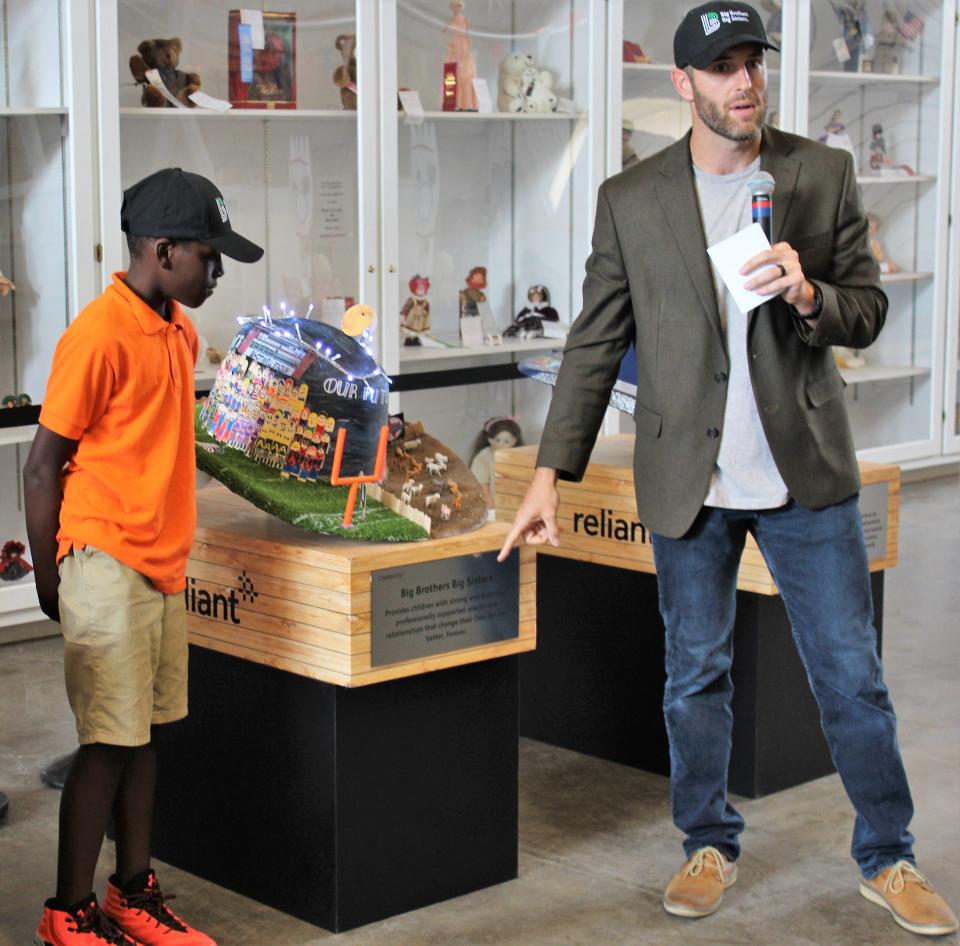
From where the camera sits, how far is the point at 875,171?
271 inches

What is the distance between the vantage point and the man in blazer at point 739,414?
8.26 feet

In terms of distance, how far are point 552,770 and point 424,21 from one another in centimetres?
277

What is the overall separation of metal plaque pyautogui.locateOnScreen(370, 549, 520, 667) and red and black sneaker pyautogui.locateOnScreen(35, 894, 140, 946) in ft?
1.87

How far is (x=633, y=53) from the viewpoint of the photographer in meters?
5.75

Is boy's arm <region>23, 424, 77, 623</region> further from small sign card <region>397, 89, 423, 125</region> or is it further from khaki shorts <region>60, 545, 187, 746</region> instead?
small sign card <region>397, 89, 423, 125</region>

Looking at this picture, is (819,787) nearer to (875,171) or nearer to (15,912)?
(15,912)

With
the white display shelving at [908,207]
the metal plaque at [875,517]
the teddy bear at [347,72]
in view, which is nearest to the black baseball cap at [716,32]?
the metal plaque at [875,517]

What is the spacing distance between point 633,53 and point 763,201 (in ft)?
11.8

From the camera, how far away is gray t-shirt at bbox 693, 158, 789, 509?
2.55m

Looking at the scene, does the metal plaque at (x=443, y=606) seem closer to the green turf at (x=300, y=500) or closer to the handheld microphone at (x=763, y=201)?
the green turf at (x=300, y=500)

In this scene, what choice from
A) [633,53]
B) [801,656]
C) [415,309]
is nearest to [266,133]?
[415,309]

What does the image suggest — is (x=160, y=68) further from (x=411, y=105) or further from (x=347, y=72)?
(x=411, y=105)

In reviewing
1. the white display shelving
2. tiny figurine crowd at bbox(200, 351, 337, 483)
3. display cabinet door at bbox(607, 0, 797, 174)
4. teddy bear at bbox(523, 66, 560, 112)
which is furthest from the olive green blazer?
the white display shelving

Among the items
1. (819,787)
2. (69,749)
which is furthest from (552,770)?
(69,749)
